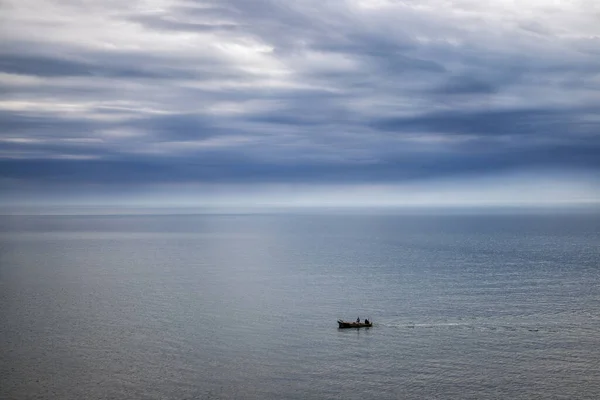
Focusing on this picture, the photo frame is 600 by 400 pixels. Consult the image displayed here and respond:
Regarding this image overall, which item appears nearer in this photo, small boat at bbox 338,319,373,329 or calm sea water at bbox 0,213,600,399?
calm sea water at bbox 0,213,600,399

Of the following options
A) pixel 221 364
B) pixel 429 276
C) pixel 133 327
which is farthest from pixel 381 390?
pixel 429 276

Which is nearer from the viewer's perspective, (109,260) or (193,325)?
(193,325)

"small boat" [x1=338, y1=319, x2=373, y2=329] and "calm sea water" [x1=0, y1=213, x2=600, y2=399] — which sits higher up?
"small boat" [x1=338, y1=319, x2=373, y2=329]

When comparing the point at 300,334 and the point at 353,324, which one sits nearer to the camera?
the point at 300,334

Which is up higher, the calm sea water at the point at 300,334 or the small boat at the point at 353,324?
the small boat at the point at 353,324

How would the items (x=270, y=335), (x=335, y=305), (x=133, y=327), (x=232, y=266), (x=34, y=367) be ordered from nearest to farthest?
(x=34, y=367) < (x=270, y=335) < (x=133, y=327) < (x=335, y=305) < (x=232, y=266)

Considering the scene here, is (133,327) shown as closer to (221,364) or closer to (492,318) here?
(221,364)

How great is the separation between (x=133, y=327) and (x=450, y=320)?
162 feet

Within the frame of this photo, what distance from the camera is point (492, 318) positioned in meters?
94.3

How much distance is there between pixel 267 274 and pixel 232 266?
19830 mm

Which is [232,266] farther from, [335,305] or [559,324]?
[559,324]

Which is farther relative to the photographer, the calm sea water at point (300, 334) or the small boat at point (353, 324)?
the small boat at point (353, 324)

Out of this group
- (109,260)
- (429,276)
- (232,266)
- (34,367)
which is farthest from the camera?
(109,260)

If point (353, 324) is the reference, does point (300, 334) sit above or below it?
below
